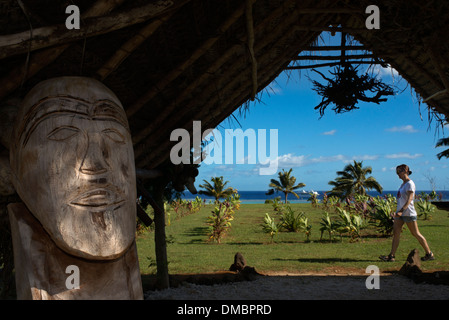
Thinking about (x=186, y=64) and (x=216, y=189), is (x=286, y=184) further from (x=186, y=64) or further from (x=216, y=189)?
(x=186, y=64)

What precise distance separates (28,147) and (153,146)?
2585mm

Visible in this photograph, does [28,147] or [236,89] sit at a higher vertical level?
[236,89]

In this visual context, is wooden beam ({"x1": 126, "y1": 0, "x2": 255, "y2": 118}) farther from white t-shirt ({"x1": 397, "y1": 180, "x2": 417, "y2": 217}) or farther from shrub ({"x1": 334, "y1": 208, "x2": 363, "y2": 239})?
shrub ({"x1": 334, "y1": 208, "x2": 363, "y2": 239})

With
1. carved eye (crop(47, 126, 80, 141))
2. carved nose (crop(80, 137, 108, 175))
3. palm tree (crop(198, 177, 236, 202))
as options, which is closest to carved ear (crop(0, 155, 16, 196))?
carved eye (crop(47, 126, 80, 141))

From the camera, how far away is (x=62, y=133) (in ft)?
6.99

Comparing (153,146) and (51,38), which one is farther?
(153,146)

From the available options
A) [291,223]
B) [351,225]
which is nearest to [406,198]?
[351,225]

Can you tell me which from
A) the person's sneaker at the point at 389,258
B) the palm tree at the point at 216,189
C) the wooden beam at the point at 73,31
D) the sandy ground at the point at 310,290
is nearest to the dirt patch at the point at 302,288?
the sandy ground at the point at 310,290

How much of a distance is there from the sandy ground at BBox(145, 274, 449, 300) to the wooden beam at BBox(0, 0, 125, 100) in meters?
3.25

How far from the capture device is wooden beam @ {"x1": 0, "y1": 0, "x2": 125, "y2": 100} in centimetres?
255

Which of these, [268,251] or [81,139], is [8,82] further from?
[268,251]

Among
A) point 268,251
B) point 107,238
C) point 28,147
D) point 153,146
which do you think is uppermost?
point 153,146

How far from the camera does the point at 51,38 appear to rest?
8.00ft
